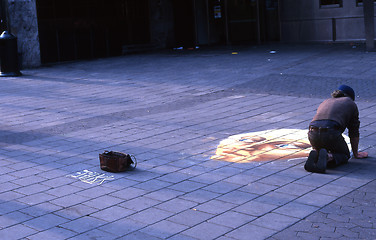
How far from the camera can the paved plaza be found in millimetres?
5355

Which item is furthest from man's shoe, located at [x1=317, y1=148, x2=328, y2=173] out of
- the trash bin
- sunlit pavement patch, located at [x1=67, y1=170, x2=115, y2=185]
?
the trash bin

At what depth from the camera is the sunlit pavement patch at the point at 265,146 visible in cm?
764

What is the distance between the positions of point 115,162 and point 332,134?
2648 millimetres

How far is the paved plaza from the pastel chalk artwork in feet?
0.05

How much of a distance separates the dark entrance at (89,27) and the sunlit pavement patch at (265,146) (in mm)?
14089

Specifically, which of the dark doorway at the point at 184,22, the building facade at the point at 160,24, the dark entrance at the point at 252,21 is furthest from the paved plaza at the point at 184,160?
the dark doorway at the point at 184,22

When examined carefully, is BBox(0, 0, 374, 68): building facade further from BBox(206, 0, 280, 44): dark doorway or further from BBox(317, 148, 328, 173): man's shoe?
BBox(317, 148, 328, 173): man's shoe

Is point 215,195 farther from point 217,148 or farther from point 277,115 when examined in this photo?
point 277,115

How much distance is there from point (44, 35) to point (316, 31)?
34.2 feet

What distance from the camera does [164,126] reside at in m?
9.80

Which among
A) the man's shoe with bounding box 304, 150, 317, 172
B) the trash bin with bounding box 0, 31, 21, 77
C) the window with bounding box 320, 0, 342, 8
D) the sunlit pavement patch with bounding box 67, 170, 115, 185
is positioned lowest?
the sunlit pavement patch with bounding box 67, 170, 115, 185

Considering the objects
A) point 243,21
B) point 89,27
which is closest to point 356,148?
point 89,27

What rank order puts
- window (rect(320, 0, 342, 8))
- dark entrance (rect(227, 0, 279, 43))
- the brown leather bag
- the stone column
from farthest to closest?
dark entrance (rect(227, 0, 279, 43)), window (rect(320, 0, 342, 8)), the stone column, the brown leather bag

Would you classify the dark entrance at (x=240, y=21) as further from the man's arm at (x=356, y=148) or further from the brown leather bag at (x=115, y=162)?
the brown leather bag at (x=115, y=162)
